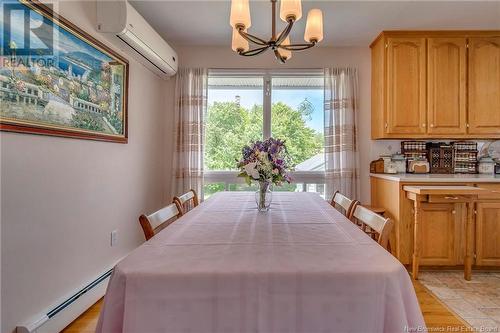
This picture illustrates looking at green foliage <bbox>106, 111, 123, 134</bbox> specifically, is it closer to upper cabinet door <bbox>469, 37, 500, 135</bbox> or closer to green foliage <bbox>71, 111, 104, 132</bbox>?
green foliage <bbox>71, 111, 104, 132</bbox>

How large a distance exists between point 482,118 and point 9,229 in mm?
4049

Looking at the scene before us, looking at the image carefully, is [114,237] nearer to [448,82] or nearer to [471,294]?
[471,294]

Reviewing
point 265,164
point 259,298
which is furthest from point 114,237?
point 259,298

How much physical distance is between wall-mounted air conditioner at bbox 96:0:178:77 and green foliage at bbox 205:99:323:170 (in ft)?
2.86

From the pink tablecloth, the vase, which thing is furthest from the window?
the pink tablecloth

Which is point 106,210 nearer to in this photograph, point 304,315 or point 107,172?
point 107,172

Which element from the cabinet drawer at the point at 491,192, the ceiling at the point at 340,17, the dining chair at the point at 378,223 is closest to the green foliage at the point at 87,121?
the ceiling at the point at 340,17

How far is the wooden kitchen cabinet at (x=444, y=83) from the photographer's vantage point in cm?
297

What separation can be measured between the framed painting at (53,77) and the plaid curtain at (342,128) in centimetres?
226

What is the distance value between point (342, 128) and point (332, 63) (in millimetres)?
798

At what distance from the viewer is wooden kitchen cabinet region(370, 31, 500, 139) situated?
2975 millimetres

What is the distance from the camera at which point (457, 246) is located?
8.68 ft

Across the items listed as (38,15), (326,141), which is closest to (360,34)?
(326,141)

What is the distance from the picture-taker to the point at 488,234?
2660 mm
